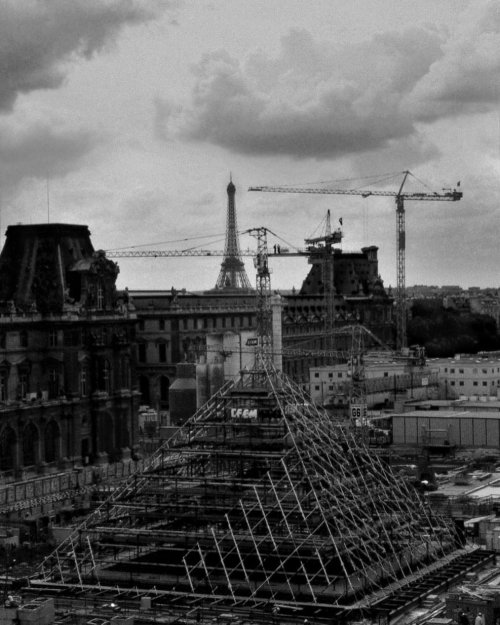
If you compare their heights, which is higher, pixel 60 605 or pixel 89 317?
pixel 89 317

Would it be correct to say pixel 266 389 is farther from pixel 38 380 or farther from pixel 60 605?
pixel 38 380

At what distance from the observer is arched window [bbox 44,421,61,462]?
423 ft

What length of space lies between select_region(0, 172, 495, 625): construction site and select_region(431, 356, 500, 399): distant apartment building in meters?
84.7

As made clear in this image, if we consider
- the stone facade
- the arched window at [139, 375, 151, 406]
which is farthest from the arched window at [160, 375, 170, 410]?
the stone facade

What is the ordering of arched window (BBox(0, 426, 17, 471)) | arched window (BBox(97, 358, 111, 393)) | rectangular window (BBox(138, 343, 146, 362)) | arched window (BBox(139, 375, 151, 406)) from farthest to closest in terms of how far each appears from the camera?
rectangular window (BBox(138, 343, 146, 362)), arched window (BBox(139, 375, 151, 406)), arched window (BBox(97, 358, 111, 393)), arched window (BBox(0, 426, 17, 471))

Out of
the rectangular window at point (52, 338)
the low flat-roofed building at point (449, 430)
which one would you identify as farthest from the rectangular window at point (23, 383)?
the low flat-roofed building at point (449, 430)

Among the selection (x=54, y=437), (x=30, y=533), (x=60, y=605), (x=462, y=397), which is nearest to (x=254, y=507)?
(x=60, y=605)

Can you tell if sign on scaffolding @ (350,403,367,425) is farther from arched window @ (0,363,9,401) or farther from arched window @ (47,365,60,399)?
arched window @ (0,363,9,401)

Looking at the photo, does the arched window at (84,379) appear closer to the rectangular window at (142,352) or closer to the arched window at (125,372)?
the arched window at (125,372)

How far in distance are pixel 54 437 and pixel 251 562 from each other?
4920 cm

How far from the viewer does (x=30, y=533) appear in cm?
10038

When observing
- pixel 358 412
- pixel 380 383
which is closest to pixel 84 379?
pixel 358 412

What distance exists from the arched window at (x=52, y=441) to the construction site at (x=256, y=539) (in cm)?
3267

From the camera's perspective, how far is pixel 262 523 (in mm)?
85438
